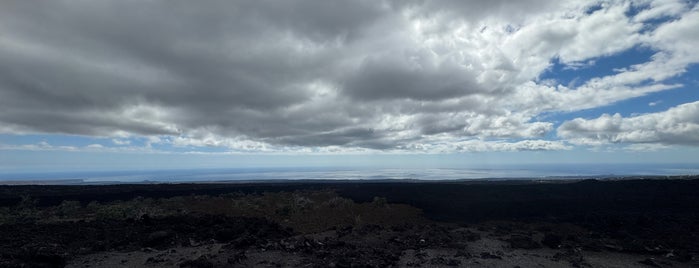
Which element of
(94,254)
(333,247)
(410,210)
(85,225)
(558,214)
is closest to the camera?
(94,254)

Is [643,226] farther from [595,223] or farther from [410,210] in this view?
[410,210]

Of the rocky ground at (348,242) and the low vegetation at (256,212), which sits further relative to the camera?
the low vegetation at (256,212)

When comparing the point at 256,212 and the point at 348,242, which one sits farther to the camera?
the point at 256,212

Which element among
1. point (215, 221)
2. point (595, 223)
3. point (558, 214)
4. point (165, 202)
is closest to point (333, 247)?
point (215, 221)

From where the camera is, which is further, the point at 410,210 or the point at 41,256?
the point at 410,210

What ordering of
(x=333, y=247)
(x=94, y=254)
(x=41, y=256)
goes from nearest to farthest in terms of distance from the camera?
1. (x=41, y=256)
2. (x=94, y=254)
3. (x=333, y=247)

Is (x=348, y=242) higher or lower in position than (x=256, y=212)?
lower

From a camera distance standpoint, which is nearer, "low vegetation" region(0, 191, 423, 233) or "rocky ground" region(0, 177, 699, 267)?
"rocky ground" region(0, 177, 699, 267)
